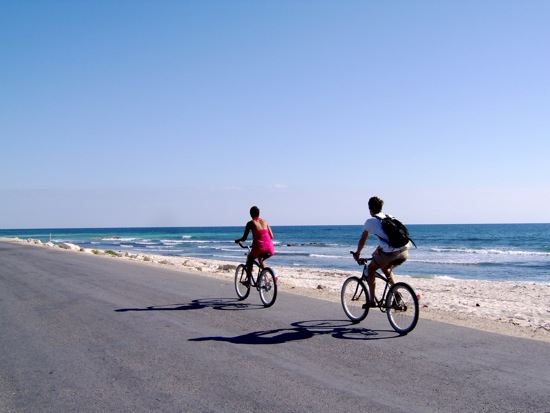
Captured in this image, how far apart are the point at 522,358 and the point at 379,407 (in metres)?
2.54

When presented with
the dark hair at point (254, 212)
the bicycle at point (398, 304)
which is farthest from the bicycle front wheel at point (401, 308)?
the dark hair at point (254, 212)

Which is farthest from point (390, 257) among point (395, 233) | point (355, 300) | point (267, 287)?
point (267, 287)

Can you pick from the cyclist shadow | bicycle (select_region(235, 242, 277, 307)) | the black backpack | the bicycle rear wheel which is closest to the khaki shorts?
the black backpack

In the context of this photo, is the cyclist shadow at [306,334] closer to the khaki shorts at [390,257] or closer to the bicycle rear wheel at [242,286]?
the khaki shorts at [390,257]

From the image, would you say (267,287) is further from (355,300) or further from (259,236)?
(355,300)

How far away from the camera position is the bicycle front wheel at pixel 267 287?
9.55 metres

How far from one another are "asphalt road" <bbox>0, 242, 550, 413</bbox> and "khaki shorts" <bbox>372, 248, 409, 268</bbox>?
3.35 ft

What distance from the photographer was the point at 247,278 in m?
10.2

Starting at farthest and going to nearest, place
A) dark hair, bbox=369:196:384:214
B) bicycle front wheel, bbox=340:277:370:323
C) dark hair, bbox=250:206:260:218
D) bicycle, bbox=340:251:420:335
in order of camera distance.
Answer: dark hair, bbox=250:206:260:218 < bicycle front wheel, bbox=340:277:370:323 < dark hair, bbox=369:196:384:214 < bicycle, bbox=340:251:420:335

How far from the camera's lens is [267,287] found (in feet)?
31.7

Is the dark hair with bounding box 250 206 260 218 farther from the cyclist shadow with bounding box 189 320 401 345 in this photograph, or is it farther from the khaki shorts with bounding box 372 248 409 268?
the khaki shorts with bounding box 372 248 409 268

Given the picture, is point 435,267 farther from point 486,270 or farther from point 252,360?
point 252,360

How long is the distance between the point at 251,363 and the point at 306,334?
65.0 inches

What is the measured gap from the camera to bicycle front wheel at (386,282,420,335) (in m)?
7.05
